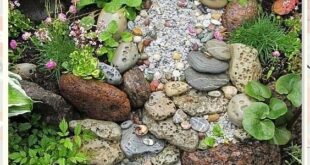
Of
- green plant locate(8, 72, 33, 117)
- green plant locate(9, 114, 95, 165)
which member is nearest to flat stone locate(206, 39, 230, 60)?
green plant locate(9, 114, 95, 165)

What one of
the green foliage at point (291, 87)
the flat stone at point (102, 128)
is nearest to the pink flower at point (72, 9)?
the flat stone at point (102, 128)

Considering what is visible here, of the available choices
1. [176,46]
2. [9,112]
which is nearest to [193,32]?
[176,46]

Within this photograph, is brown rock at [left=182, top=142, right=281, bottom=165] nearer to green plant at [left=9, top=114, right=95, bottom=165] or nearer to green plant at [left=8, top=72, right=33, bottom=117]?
green plant at [left=9, top=114, right=95, bottom=165]

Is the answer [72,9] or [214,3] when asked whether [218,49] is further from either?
[72,9]

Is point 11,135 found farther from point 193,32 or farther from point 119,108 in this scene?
point 193,32

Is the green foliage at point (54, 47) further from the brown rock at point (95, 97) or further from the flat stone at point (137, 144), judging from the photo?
the flat stone at point (137, 144)

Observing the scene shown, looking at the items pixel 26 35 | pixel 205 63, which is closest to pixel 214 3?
pixel 205 63
